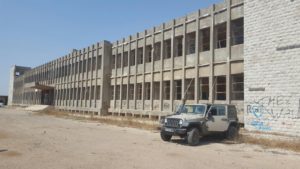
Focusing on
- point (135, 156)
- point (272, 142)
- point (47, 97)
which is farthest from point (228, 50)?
point (47, 97)

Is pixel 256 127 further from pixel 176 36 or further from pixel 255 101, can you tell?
pixel 176 36

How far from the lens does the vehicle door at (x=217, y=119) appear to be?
14859 millimetres

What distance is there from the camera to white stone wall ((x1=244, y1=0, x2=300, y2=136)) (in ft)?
55.8

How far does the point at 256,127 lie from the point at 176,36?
1231cm

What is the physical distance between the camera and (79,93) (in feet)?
153

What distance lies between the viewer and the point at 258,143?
574 inches

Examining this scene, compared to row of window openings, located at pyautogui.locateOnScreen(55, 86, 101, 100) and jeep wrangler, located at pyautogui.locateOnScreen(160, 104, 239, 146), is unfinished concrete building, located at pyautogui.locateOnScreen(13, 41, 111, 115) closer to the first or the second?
row of window openings, located at pyautogui.locateOnScreen(55, 86, 101, 100)

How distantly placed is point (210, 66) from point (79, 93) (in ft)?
92.8

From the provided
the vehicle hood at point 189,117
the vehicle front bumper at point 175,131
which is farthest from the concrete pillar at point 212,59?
the vehicle front bumper at point 175,131

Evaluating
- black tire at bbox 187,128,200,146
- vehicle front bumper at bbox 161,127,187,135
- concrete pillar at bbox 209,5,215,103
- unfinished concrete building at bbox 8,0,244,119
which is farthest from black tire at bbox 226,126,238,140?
concrete pillar at bbox 209,5,215,103

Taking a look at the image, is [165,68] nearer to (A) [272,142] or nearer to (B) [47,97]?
(A) [272,142]

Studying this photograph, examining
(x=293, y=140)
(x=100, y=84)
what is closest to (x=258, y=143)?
(x=293, y=140)

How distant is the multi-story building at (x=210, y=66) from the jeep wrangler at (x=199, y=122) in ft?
11.0

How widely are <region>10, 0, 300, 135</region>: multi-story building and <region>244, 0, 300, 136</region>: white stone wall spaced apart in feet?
0.18
